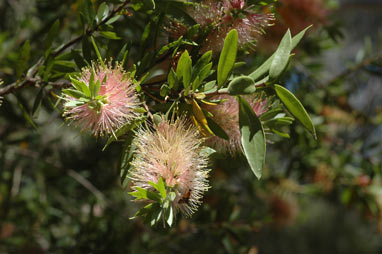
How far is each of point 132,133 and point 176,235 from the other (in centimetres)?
86

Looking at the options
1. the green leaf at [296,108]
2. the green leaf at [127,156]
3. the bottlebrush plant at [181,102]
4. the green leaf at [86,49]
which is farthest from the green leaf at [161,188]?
the green leaf at [86,49]

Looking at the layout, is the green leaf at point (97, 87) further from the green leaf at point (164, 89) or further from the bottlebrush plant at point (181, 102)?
the green leaf at point (164, 89)

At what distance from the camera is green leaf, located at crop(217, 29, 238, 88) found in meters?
0.70

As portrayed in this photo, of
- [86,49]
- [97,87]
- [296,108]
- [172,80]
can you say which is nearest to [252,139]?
[296,108]

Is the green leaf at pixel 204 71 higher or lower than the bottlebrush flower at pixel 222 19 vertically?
lower

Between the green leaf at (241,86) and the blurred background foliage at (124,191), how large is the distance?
0.40 meters

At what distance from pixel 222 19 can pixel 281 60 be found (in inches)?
8.6

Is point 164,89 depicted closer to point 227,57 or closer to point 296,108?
point 227,57

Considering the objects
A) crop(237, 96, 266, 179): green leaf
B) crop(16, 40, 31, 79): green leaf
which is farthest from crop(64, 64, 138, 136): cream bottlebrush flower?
crop(16, 40, 31, 79): green leaf

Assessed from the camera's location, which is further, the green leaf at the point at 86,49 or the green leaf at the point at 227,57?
the green leaf at the point at 86,49

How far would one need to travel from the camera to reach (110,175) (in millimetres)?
1998

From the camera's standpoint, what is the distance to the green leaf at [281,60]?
683 millimetres

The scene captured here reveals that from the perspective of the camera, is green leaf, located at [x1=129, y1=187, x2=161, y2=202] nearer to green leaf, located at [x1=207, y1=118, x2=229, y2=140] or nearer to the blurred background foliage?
green leaf, located at [x1=207, y1=118, x2=229, y2=140]

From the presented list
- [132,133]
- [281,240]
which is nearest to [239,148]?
[132,133]
